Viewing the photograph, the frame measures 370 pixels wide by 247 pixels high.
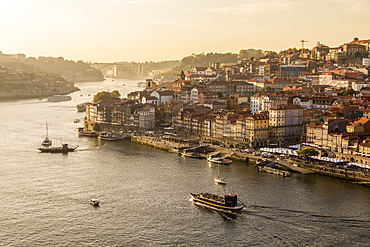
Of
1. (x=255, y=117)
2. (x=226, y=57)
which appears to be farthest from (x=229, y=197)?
(x=226, y=57)

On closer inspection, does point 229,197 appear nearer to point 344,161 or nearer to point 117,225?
point 117,225

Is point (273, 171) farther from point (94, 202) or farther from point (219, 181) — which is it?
point (94, 202)

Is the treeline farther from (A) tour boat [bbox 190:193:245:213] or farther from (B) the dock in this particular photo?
(A) tour boat [bbox 190:193:245:213]

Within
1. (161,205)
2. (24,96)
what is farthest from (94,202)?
(24,96)

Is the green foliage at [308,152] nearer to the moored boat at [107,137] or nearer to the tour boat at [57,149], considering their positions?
the tour boat at [57,149]

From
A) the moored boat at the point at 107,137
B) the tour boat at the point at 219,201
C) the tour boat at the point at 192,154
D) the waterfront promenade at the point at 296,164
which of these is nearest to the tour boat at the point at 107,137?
the moored boat at the point at 107,137

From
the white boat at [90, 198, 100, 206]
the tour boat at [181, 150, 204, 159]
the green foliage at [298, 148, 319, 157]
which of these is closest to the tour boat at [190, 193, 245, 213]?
the white boat at [90, 198, 100, 206]
